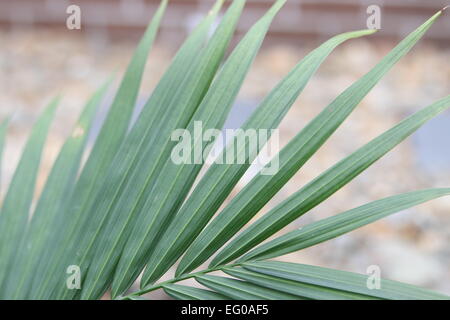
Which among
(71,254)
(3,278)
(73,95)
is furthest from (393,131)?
(73,95)

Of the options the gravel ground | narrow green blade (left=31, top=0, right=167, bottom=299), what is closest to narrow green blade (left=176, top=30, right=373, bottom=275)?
narrow green blade (left=31, top=0, right=167, bottom=299)

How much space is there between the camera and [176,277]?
0.67 m

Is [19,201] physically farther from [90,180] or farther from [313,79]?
[313,79]

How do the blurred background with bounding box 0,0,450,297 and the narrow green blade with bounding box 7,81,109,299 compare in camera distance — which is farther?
the blurred background with bounding box 0,0,450,297

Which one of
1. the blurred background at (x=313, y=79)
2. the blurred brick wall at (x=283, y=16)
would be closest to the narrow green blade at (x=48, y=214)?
the blurred background at (x=313, y=79)

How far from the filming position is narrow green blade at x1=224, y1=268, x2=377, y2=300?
23.0 inches

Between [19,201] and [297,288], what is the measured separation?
436mm

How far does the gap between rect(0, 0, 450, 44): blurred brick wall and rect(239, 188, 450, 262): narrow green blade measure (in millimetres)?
2587

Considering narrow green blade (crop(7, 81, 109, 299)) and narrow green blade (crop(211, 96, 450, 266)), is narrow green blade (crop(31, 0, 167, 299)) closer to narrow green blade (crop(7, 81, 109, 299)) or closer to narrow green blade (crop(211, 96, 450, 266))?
narrow green blade (crop(7, 81, 109, 299))

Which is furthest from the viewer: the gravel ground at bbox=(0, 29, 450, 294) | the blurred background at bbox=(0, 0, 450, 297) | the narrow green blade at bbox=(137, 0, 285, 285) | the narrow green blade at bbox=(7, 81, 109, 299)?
the blurred background at bbox=(0, 0, 450, 297)

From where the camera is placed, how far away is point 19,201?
2.84ft

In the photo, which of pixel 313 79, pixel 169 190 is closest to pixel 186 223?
pixel 169 190

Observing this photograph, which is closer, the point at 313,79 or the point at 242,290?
the point at 242,290
